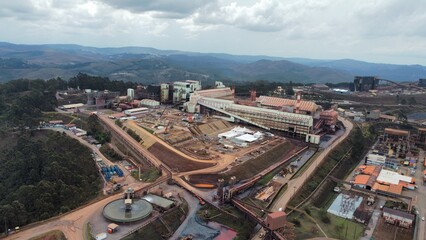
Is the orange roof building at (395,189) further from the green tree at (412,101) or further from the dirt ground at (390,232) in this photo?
the green tree at (412,101)

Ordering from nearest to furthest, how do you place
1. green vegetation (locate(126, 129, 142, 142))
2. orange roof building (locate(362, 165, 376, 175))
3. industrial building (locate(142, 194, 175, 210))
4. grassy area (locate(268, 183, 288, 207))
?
industrial building (locate(142, 194, 175, 210))
grassy area (locate(268, 183, 288, 207))
orange roof building (locate(362, 165, 376, 175))
green vegetation (locate(126, 129, 142, 142))

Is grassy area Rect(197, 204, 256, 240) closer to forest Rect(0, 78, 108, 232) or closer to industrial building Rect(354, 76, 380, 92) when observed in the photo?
forest Rect(0, 78, 108, 232)

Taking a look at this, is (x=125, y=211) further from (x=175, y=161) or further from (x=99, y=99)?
(x=99, y=99)

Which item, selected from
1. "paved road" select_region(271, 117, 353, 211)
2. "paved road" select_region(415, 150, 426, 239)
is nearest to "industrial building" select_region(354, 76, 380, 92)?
A: "paved road" select_region(271, 117, 353, 211)

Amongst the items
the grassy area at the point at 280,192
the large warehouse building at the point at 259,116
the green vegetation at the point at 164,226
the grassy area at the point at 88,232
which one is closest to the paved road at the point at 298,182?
the grassy area at the point at 280,192

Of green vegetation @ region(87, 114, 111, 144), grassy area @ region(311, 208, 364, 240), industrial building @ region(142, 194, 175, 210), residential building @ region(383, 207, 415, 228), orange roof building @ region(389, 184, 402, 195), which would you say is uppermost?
green vegetation @ region(87, 114, 111, 144)
